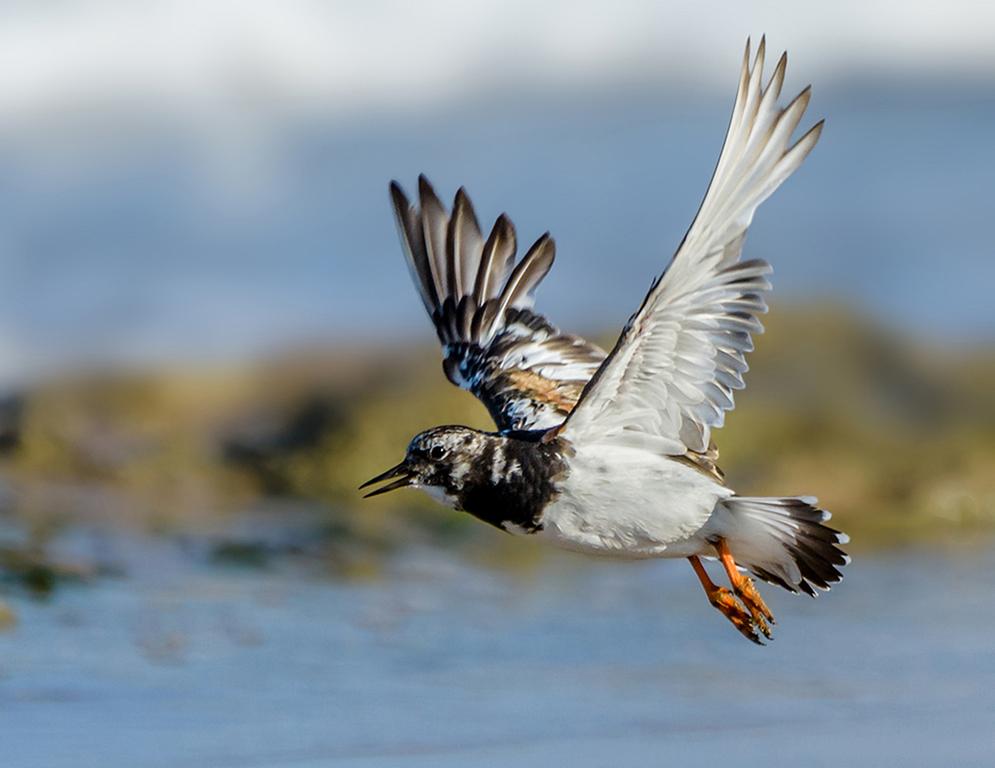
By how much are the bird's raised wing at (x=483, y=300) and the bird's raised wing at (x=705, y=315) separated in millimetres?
1339

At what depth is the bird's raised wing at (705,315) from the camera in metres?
5.88

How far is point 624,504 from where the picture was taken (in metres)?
6.38

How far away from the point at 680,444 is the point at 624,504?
29cm

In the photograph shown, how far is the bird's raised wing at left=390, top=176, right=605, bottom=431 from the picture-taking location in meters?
7.80

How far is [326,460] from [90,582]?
2784 millimetres

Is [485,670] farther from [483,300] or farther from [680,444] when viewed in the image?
[680,444]

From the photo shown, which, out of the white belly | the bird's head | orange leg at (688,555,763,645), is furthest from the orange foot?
the bird's head

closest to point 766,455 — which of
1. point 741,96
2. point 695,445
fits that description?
point 695,445

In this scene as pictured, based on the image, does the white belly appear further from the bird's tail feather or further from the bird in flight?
the bird's tail feather

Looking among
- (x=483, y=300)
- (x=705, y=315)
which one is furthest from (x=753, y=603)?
(x=483, y=300)

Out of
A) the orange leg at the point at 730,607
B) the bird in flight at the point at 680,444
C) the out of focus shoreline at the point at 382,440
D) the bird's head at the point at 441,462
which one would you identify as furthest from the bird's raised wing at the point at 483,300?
the out of focus shoreline at the point at 382,440

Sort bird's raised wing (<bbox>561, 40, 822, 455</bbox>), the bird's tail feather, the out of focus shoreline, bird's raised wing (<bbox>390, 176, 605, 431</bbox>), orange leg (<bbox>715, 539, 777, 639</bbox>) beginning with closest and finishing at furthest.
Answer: bird's raised wing (<bbox>561, 40, 822, 455</bbox>), the bird's tail feather, orange leg (<bbox>715, 539, 777, 639</bbox>), bird's raised wing (<bbox>390, 176, 605, 431</bbox>), the out of focus shoreline

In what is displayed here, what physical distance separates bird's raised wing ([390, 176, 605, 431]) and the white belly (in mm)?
1281

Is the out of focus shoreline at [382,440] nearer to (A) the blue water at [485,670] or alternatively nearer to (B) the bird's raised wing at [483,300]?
(A) the blue water at [485,670]
